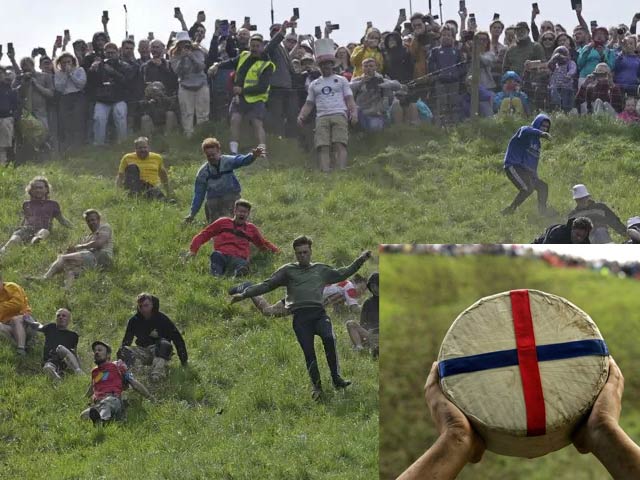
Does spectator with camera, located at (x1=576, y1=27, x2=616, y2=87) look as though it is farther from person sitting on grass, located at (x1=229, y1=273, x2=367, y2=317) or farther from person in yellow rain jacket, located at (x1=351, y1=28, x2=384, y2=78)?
person sitting on grass, located at (x1=229, y1=273, x2=367, y2=317)

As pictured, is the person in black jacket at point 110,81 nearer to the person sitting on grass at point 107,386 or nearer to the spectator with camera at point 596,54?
the spectator with camera at point 596,54

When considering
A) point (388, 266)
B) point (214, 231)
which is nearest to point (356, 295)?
point (214, 231)

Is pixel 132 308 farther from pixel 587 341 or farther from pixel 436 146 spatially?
pixel 587 341

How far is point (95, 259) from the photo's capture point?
16812mm

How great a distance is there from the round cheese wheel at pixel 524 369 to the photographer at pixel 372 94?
14.9 metres

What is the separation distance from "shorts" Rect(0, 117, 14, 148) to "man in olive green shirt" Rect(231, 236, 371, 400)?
787cm

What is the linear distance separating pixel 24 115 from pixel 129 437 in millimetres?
7851

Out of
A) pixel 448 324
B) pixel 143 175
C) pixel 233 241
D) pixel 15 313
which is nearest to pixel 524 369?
pixel 448 324

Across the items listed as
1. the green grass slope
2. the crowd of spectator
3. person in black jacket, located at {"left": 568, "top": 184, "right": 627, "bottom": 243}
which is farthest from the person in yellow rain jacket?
person in black jacket, located at {"left": 568, "top": 184, "right": 627, "bottom": 243}

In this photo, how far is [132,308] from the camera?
16.3 metres

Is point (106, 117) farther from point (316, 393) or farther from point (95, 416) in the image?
point (316, 393)

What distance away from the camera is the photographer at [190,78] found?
19.1 metres

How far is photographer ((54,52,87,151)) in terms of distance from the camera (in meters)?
Answer: 19.5

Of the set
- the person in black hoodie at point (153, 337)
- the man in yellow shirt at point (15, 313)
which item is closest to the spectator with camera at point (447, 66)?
the person in black hoodie at point (153, 337)
